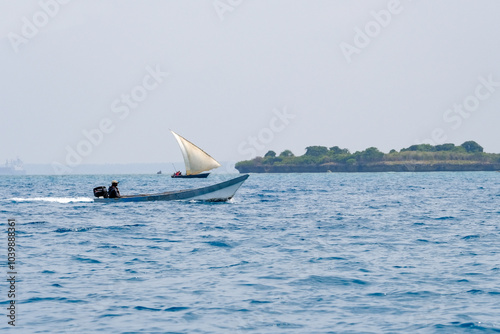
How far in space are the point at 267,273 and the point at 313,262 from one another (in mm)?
2391

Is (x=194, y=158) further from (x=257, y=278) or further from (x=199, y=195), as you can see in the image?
(x=257, y=278)

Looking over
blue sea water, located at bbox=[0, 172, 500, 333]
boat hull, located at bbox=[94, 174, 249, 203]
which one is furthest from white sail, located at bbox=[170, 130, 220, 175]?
blue sea water, located at bbox=[0, 172, 500, 333]

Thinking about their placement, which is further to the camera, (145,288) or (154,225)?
(154,225)

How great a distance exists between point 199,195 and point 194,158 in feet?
96.2

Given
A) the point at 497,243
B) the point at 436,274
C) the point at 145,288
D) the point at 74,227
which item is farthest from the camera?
the point at 74,227

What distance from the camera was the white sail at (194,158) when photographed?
73.2m

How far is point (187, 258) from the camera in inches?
811

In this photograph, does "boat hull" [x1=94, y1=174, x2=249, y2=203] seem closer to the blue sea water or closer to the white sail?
the blue sea water

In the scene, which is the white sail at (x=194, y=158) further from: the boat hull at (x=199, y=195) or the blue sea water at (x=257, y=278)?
the blue sea water at (x=257, y=278)

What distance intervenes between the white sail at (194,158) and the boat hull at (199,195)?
77.6ft

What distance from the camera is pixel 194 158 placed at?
75.8 meters

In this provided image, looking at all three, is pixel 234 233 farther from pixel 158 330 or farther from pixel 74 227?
pixel 158 330

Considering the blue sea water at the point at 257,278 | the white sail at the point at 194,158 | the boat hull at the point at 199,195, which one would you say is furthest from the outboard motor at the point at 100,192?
the white sail at the point at 194,158

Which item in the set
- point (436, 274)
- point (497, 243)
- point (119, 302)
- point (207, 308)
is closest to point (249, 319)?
point (207, 308)
